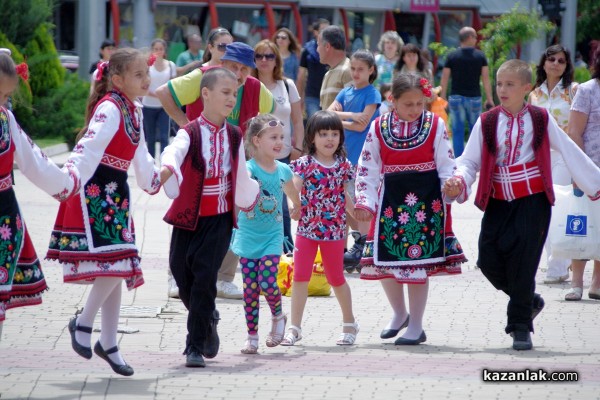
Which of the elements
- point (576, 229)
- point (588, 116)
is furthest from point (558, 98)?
point (576, 229)

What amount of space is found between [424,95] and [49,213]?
22.8 ft

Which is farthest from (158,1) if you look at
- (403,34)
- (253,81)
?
(253,81)

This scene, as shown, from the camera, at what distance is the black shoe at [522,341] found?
7234 mm

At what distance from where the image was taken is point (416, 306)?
7504mm

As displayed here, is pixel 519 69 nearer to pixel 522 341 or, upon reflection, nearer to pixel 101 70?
pixel 522 341

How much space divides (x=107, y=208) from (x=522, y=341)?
→ 8.29 feet

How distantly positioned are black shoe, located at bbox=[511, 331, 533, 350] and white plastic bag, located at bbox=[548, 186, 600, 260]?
2163 mm

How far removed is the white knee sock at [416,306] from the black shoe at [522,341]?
1.88ft

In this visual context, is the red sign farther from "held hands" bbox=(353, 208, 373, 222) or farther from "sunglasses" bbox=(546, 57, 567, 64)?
"held hands" bbox=(353, 208, 373, 222)

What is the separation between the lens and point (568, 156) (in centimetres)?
744

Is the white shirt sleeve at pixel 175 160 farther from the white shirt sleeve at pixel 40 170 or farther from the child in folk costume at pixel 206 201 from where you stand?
the white shirt sleeve at pixel 40 170

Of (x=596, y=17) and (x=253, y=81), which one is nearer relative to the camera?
(x=253, y=81)

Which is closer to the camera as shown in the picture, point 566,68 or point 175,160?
point 175,160

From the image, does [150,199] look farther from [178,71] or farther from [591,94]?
[591,94]
